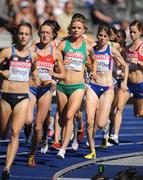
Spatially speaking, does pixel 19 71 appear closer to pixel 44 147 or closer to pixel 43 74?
pixel 43 74

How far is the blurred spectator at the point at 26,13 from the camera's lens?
26719mm

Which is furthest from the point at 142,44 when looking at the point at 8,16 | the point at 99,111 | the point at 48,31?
the point at 8,16

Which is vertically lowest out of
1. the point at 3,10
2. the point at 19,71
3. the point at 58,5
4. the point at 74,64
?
the point at 19,71

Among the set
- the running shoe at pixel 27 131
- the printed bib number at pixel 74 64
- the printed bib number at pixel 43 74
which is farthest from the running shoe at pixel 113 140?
the printed bib number at pixel 43 74

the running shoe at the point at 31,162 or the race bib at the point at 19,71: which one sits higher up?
the race bib at the point at 19,71

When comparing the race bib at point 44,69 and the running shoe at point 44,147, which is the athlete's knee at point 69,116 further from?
the running shoe at point 44,147

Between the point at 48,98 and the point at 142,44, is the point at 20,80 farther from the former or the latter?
the point at 142,44

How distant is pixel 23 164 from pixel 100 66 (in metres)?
2.53

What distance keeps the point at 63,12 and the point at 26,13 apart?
3.27 feet

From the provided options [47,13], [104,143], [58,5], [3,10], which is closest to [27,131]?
[104,143]

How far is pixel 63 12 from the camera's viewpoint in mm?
26516

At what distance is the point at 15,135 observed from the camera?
1343cm

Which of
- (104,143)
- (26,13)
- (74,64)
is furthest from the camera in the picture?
(26,13)

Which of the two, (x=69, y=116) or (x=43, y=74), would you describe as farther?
(x=69, y=116)
